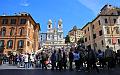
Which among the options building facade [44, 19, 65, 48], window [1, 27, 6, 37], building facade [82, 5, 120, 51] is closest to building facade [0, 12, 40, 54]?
window [1, 27, 6, 37]

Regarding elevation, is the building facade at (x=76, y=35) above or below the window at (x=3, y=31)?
above

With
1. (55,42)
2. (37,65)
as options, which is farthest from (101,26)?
(55,42)

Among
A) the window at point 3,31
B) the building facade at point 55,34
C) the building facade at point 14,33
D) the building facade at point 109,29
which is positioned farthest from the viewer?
the building facade at point 55,34

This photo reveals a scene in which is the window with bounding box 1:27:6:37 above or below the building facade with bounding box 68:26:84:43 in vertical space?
below

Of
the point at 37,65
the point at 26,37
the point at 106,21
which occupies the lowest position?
the point at 37,65

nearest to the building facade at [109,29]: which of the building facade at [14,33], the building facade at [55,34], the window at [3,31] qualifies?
the building facade at [14,33]

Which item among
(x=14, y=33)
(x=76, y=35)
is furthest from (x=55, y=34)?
(x=14, y=33)

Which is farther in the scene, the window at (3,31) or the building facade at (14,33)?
the window at (3,31)

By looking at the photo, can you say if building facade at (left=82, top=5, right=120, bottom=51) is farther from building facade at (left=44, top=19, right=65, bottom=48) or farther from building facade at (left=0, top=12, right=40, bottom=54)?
building facade at (left=44, top=19, right=65, bottom=48)

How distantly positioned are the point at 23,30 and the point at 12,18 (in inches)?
172

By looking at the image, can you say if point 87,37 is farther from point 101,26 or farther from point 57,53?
point 57,53

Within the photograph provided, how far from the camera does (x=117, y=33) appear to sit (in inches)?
2163

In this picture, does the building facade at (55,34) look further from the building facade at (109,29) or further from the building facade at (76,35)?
the building facade at (109,29)

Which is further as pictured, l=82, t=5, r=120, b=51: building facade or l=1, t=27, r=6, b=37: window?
l=1, t=27, r=6, b=37: window
